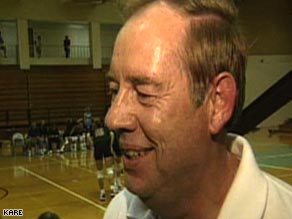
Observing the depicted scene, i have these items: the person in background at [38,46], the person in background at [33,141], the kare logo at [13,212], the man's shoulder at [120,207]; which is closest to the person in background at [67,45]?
the person in background at [38,46]

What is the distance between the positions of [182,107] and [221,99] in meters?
0.08

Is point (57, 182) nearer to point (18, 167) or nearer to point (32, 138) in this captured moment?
point (18, 167)

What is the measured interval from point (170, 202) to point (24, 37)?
657 inches

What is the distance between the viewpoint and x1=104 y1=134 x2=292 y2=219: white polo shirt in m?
0.95

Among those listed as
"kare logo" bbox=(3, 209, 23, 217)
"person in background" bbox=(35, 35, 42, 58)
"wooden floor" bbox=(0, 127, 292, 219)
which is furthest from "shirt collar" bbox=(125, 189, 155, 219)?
"person in background" bbox=(35, 35, 42, 58)

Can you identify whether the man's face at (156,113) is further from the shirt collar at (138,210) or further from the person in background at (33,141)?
the person in background at (33,141)

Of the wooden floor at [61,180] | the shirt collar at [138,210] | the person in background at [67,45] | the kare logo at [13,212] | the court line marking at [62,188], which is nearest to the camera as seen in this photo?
the shirt collar at [138,210]

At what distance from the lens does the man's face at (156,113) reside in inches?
35.9

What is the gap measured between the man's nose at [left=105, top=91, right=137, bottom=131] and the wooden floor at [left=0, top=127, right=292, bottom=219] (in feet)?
20.3

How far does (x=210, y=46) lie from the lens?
3.11 feet

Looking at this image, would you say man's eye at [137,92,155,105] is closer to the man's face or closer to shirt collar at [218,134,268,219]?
the man's face

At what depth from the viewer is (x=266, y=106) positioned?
Result: 179 inches

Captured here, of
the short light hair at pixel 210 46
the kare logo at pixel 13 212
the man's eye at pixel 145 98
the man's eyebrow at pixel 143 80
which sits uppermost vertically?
the short light hair at pixel 210 46

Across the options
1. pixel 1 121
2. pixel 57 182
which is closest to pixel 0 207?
pixel 57 182
